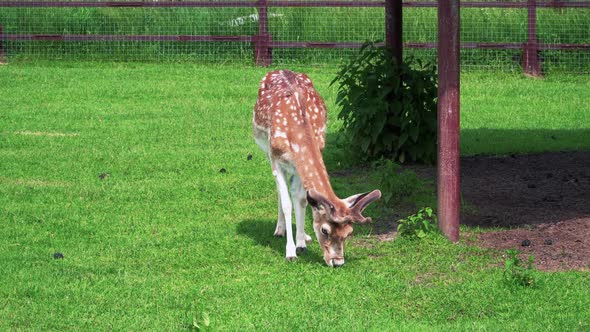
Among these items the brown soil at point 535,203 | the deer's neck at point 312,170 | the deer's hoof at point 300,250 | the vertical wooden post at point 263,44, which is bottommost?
the deer's hoof at point 300,250

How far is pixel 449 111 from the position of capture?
→ 31.3 ft

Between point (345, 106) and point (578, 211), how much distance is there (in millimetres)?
3629

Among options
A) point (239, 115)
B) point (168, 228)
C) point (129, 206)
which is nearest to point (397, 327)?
point (168, 228)

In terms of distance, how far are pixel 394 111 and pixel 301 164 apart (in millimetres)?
4217

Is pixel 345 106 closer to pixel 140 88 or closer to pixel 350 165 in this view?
pixel 350 165

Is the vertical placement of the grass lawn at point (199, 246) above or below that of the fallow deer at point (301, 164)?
below

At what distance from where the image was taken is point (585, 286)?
8.33m

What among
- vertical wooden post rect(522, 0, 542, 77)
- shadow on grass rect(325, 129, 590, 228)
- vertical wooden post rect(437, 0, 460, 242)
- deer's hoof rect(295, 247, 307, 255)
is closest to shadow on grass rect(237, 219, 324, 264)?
deer's hoof rect(295, 247, 307, 255)

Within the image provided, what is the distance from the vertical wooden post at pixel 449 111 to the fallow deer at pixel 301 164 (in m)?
0.94

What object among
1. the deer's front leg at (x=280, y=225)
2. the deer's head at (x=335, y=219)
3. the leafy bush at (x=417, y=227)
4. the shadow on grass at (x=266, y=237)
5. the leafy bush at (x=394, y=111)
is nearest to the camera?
the deer's head at (x=335, y=219)

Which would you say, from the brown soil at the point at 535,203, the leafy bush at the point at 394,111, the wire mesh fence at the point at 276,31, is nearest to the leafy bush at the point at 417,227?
the brown soil at the point at 535,203

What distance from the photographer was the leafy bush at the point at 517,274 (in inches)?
327

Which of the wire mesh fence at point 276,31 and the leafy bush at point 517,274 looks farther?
the wire mesh fence at point 276,31

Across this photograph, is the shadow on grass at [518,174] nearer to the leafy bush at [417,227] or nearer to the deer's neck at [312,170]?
the leafy bush at [417,227]
